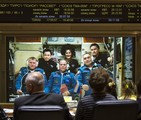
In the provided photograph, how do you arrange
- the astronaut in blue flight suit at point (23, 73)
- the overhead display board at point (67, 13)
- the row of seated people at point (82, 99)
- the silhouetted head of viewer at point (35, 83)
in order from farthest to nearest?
the astronaut in blue flight suit at point (23, 73), the overhead display board at point (67, 13), the silhouetted head of viewer at point (35, 83), the row of seated people at point (82, 99)

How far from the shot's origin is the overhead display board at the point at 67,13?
15.4ft

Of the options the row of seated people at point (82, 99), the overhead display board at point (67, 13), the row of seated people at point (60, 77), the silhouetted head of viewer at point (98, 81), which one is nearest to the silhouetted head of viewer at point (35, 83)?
the row of seated people at point (82, 99)

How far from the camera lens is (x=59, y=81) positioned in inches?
198

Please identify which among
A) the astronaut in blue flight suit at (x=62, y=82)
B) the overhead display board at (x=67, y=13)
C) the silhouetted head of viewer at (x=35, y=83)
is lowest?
the astronaut in blue flight suit at (x=62, y=82)

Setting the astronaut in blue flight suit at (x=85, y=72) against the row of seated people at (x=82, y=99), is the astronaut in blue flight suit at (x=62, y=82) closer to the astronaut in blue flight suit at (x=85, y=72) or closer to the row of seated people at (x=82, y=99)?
the astronaut in blue flight suit at (x=85, y=72)

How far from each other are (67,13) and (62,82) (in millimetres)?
947

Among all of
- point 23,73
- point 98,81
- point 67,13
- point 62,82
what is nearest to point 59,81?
point 62,82

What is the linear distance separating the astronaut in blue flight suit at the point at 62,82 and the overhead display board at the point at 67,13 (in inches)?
25.2

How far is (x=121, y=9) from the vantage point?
4.78m

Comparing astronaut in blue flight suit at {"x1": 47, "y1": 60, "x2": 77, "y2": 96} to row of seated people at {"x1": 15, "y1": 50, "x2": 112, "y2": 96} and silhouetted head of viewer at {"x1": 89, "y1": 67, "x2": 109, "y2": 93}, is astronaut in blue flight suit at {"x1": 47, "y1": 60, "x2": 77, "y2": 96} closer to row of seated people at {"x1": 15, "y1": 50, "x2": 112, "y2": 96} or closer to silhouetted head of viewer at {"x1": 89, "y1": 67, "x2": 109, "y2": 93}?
row of seated people at {"x1": 15, "y1": 50, "x2": 112, "y2": 96}

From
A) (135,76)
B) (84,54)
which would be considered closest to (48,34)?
(84,54)

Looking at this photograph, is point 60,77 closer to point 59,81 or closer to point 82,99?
point 59,81

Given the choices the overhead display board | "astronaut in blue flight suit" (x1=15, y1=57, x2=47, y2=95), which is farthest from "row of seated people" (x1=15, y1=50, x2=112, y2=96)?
the overhead display board

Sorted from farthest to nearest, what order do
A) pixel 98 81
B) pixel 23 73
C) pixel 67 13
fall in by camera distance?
A: pixel 23 73
pixel 67 13
pixel 98 81
